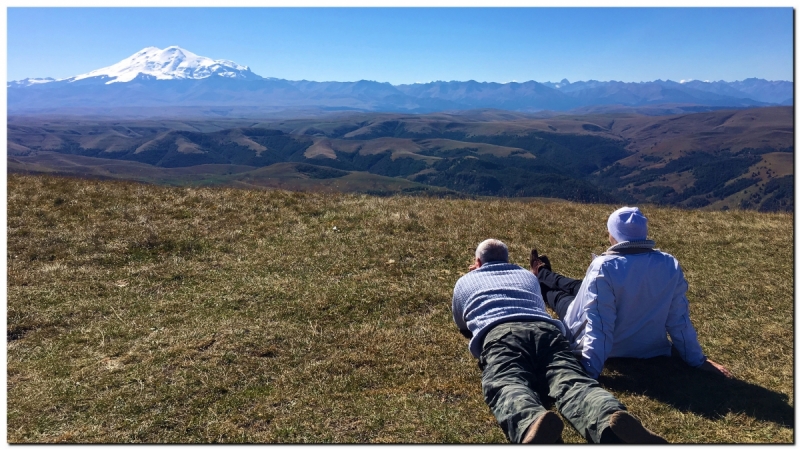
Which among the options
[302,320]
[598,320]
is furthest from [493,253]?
[302,320]

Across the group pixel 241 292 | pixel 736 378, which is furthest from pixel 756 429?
pixel 241 292

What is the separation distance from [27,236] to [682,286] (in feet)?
49.9

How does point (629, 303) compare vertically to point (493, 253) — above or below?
below

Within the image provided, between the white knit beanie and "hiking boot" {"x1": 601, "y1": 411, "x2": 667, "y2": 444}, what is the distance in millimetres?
2678

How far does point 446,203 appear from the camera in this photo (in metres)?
18.4

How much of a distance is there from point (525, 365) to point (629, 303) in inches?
73.3

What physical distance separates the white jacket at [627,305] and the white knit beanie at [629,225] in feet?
0.33

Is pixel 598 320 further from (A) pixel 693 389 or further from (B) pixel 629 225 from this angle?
(A) pixel 693 389

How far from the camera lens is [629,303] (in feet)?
21.3

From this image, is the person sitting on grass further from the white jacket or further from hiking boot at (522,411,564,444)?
hiking boot at (522,411,564,444)

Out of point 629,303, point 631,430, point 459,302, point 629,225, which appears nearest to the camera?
point 631,430

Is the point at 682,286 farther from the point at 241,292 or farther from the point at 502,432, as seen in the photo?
the point at 241,292

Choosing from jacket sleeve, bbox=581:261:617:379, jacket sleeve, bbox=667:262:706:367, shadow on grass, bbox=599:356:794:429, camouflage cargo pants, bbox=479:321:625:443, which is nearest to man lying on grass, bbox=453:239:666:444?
camouflage cargo pants, bbox=479:321:625:443

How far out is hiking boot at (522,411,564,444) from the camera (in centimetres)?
451
